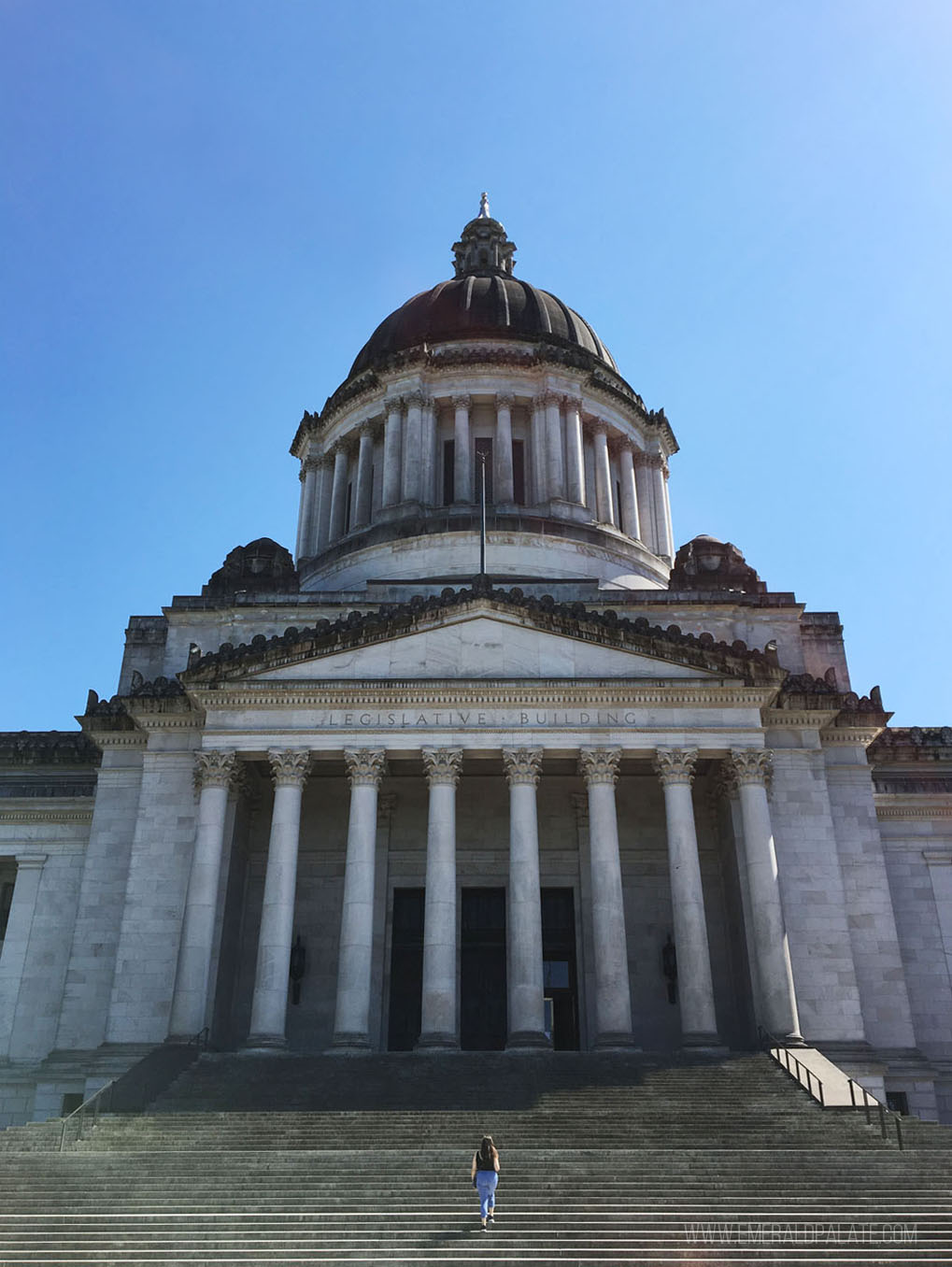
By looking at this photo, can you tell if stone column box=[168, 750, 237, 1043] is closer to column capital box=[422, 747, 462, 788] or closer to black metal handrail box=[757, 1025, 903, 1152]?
column capital box=[422, 747, 462, 788]

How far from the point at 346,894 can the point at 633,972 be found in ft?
28.5

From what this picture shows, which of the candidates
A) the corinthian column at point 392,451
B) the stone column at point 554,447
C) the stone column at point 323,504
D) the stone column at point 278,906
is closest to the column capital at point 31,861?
the stone column at point 278,906

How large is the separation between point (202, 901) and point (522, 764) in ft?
28.6

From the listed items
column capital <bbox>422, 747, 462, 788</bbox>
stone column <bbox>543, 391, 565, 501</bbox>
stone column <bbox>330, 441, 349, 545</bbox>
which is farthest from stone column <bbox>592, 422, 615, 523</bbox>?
column capital <bbox>422, 747, 462, 788</bbox>

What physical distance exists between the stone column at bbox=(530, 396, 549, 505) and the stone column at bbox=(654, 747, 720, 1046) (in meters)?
15.9

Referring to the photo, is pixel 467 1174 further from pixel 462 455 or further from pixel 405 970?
pixel 462 455

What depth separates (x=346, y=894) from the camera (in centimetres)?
2917

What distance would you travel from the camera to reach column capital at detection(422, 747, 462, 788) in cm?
3020

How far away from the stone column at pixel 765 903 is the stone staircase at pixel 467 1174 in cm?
224

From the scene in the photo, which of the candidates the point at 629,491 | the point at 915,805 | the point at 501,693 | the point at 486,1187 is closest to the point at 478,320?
the point at 629,491

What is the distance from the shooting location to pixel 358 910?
28.8m

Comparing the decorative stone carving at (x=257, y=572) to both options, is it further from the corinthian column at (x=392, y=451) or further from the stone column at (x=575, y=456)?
the stone column at (x=575, y=456)

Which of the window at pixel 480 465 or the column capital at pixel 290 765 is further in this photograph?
the window at pixel 480 465

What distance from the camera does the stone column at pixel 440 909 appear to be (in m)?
27.6
